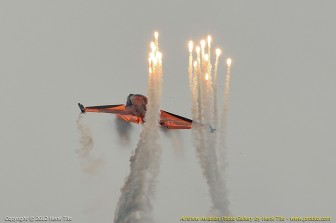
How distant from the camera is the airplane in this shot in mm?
109000

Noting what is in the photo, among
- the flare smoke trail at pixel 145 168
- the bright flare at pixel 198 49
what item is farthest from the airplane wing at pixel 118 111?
the bright flare at pixel 198 49

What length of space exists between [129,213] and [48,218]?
64.2 metres

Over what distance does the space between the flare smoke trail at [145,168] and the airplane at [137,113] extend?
24.3 feet

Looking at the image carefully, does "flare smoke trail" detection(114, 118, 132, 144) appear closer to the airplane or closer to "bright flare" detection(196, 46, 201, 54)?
the airplane

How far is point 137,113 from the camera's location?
10938 centimetres

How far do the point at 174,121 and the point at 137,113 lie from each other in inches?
221

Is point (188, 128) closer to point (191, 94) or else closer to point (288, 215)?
point (191, 94)

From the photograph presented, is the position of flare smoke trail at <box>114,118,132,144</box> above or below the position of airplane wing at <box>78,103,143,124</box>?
below

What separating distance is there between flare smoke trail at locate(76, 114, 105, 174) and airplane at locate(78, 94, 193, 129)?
2.62 meters

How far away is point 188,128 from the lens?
112 metres

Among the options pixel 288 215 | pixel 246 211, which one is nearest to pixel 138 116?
pixel 246 211

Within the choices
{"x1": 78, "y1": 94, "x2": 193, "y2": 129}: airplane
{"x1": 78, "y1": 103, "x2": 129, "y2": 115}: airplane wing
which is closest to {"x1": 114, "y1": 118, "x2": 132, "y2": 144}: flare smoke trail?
{"x1": 78, "y1": 94, "x2": 193, "y2": 129}: airplane

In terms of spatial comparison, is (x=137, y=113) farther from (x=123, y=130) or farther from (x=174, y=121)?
(x=123, y=130)

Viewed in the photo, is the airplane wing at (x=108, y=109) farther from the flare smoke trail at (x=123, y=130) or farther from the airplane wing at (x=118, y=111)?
the flare smoke trail at (x=123, y=130)
